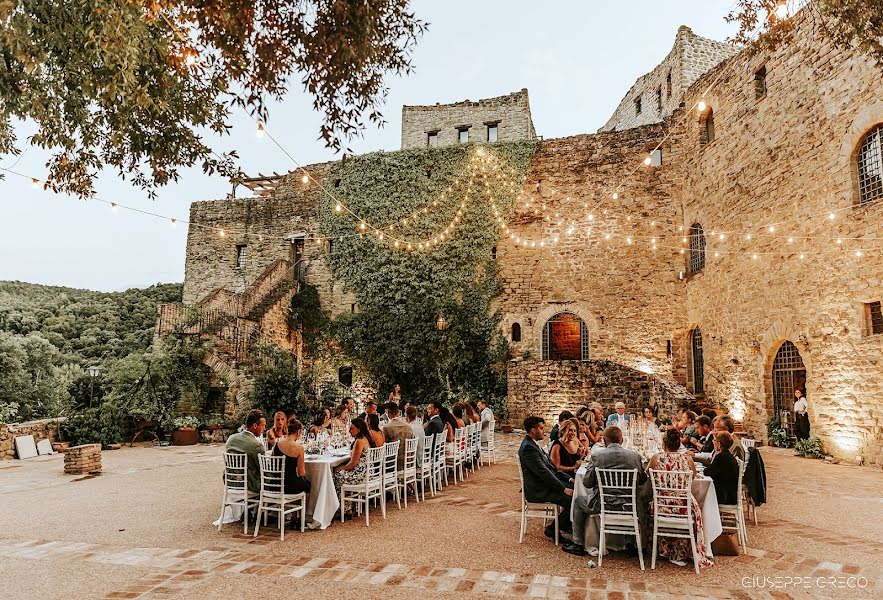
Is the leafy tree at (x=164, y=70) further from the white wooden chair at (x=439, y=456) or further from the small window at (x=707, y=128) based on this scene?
the small window at (x=707, y=128)

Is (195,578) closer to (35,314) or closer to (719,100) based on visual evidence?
(719,100)

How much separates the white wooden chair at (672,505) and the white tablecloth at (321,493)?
3.05 meters

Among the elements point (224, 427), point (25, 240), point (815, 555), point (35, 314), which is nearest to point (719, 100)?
point (815, 555)

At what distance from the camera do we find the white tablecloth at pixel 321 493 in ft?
17.6

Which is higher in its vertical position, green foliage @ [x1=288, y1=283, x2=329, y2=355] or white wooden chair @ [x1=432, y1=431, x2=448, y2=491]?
green foliage @ [x1=288, y1=283, x2=329, y2=355]

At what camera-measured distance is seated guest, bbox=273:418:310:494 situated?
5227 mm

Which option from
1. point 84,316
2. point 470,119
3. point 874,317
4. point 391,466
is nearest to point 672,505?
point 391,466

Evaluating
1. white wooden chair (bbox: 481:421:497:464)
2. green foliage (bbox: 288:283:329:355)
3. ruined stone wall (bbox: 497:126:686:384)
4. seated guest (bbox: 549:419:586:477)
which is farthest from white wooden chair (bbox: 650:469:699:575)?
green foliage (bbox: 288:283:329:355)

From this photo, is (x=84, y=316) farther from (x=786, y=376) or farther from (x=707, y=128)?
(x=786, y=376)

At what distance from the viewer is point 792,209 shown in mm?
10414

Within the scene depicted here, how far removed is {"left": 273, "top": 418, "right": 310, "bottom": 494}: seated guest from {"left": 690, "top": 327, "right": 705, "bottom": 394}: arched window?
11884 millimetres

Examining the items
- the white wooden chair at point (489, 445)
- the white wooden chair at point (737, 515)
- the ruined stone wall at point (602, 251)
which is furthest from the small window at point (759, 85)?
the white wooden chair at point (737, 515)

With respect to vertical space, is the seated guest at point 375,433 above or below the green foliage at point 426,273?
below

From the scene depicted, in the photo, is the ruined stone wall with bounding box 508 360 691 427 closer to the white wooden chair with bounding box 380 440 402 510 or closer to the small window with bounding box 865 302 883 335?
the small window with bounding box 865 302 883 335
